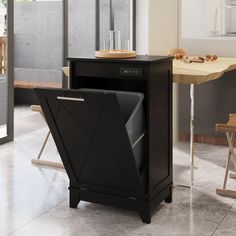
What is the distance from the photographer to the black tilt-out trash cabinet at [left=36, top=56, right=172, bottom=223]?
3.10m

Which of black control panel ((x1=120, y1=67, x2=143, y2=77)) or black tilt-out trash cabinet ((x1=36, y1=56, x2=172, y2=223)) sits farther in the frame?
black control panel ((x1=120, y1=67, x2=143, y2=77))

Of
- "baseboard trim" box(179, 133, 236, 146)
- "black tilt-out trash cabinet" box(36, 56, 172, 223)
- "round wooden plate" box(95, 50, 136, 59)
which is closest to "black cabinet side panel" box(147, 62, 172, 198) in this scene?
"black tilt-out trash cabinet" box(36, 56, 172, 223)

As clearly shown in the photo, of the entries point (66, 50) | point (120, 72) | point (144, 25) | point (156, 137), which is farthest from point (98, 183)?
point (144, 25)

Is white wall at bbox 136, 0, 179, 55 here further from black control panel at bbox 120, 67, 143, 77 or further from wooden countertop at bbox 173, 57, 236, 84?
black control panel at bbox 120, 67, 143, 77

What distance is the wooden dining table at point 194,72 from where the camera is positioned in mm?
3805

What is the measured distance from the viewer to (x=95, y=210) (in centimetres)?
355

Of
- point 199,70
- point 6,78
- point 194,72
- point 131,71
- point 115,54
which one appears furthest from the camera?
point 6,78

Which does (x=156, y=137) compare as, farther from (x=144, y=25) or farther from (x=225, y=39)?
(x=144, y=25)

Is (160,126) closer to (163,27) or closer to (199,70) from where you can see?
(199,70)

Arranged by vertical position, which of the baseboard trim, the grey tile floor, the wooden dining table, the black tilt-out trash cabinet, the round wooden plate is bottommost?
the grey tile floor

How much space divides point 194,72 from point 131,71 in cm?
83

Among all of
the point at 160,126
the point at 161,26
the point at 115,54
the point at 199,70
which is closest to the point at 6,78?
the point at 161,26

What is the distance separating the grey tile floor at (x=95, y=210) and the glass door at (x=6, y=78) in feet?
2.58

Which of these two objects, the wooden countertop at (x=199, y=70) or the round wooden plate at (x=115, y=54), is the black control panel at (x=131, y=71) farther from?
the wooden countertop at (x=199, y=70)
